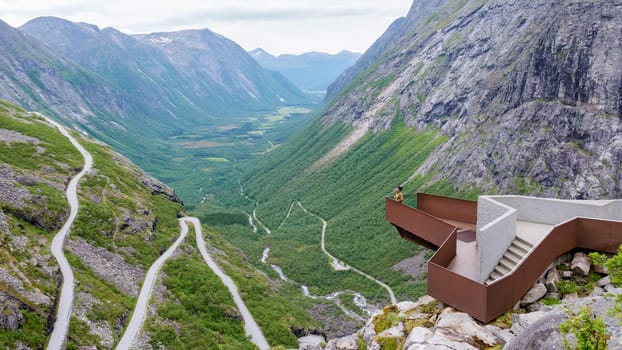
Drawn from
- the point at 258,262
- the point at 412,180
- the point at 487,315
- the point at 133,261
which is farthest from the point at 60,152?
the point at 412,180

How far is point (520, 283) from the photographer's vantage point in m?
20.5

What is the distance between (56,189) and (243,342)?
39.8 meters

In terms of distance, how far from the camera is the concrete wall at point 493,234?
71.1 ft

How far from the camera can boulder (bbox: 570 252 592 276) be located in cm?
2198

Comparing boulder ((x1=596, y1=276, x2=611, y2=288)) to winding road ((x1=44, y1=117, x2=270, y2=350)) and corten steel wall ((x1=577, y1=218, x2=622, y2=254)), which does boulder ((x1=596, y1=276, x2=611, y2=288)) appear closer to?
corten steel wall ((x1=577, y1=218, x2=622, y2=254))

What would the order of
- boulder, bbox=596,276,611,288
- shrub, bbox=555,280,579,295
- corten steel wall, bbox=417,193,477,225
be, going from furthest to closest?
corten steel wall, bbox=417,193,477,225, shrub, bbox=555,280,579,295, boulder, bbox=596,276,611,288

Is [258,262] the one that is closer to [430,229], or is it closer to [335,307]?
[335,307]

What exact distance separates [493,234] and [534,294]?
2.93 meters

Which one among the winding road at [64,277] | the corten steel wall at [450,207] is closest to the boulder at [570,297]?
the corten steel wall at [450,207]

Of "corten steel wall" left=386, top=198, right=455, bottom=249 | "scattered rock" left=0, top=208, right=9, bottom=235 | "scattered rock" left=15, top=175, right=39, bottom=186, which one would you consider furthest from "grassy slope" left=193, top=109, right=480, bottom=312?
"corten steel wall" left=386, top=198, right=455, bottom=249

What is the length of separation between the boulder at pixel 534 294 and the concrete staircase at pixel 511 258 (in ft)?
4.37

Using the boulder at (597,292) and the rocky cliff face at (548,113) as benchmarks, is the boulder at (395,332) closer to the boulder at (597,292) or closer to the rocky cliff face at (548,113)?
the boulder at (597,292)

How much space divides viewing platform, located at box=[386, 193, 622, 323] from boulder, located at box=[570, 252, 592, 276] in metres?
0.46

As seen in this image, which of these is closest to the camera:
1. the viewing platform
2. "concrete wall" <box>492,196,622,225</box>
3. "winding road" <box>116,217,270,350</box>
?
the viewing platform
